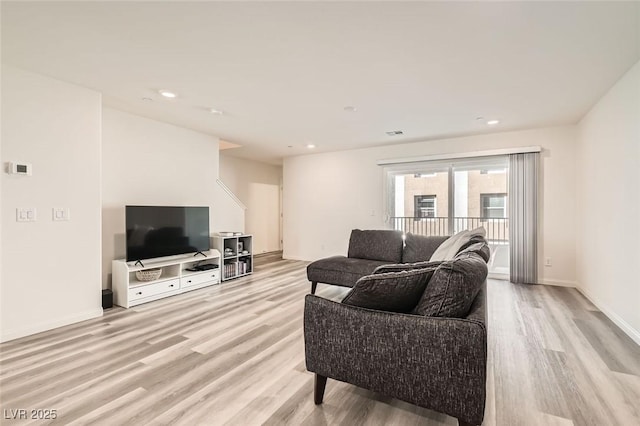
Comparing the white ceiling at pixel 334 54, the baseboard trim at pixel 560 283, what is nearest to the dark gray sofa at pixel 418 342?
the white ceiling at pixel 334 54

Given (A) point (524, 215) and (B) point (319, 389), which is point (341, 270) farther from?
(A) point (524, 215)

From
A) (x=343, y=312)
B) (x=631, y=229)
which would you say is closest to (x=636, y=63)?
(x=631, y=229)

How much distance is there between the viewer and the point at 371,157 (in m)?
5.96

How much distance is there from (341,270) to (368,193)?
2699mm

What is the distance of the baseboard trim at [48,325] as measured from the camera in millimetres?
2592

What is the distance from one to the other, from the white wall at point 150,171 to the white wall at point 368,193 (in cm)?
203

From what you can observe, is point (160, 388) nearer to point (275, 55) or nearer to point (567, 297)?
point (275, 55)

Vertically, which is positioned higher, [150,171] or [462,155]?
[462,155]

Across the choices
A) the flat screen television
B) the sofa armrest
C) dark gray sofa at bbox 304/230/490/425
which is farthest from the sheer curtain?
the flat screen television

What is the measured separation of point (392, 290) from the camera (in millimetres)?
1508

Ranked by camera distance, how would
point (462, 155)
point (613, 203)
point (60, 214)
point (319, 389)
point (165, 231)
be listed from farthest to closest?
1. point (462, 155)
2. point (165, 231)
3. point (613, 203)
4. point (60, 214)
5. point (319, 389)

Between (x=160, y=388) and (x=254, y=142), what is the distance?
4372 mm

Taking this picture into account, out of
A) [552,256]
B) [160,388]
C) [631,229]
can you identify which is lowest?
[160,388]

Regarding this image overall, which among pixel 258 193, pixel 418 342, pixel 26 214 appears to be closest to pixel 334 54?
pixel 418 342
